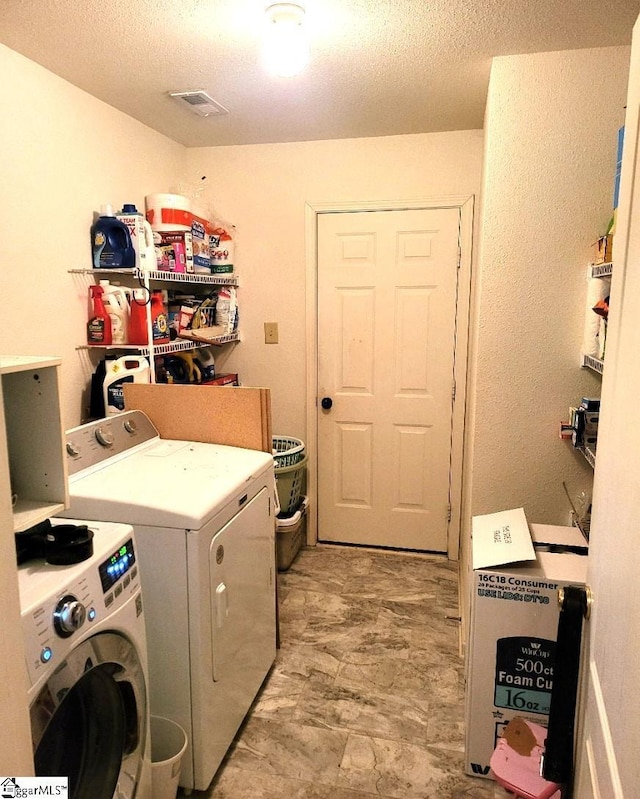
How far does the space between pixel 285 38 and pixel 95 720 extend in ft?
6.48

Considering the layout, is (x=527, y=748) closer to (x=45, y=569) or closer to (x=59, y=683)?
(x=59, y=683)

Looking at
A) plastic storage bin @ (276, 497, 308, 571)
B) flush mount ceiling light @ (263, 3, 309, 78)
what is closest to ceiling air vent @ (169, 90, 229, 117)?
flush mount ceiling light @ (263, 3, 309, 78)

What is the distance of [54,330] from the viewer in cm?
230

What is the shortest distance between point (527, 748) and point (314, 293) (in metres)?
2.41

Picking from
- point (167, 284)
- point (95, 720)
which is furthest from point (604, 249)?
point (167, 284)

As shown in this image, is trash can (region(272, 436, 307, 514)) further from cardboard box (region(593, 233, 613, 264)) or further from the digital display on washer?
cardboard box (region(593, 233, 613, 264))

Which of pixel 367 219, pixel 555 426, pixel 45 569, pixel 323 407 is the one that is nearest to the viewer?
pixel 45 569

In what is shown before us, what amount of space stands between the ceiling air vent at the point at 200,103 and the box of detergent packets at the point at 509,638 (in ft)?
7.19

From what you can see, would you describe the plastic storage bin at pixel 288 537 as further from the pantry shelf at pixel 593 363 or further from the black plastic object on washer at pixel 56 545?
the black plastic object on washer at pixel 56 545

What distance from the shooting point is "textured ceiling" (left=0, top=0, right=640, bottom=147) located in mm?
1752

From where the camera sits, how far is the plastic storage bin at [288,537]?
312 cm

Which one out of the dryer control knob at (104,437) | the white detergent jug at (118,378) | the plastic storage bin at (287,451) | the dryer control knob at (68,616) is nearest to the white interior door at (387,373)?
the plastic storage bin at (287,451)

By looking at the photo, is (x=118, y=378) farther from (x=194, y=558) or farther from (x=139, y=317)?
(x=194, y=558)

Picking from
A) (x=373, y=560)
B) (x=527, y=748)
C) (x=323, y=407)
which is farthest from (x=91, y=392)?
(x=527, y=748)
